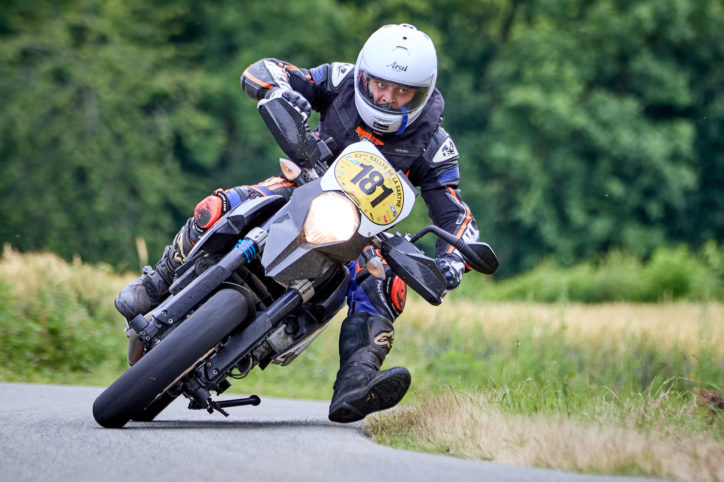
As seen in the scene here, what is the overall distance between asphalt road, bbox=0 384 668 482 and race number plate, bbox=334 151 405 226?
3.33ft

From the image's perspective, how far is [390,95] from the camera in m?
5.94

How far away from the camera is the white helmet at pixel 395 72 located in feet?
19.2

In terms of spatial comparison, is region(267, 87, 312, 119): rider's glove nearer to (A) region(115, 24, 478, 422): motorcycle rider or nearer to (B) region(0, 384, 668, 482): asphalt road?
(A) region(115, 24, 478, 422): motorcycle rider

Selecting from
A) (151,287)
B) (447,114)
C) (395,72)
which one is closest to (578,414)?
(395,72)

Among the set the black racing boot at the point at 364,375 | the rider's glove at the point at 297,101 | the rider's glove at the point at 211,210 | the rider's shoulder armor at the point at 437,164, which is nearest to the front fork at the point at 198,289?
the rider's glove at the point at 211,210

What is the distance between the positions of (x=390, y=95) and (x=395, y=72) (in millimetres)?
144

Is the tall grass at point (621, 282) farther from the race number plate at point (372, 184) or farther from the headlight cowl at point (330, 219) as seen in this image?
the headlight cowl at point (330, 219)

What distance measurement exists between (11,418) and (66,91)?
81.8 feet

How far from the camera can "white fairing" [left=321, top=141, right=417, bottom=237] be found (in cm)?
517

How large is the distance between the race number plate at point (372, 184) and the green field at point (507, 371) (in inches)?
A: 38.1

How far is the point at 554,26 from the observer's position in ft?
125

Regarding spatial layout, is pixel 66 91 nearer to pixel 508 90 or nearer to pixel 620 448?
pixel 508 90

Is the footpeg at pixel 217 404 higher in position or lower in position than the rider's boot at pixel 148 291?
lower

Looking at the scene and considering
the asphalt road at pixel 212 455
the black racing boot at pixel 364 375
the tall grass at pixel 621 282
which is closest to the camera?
the asphalt road at pixel 212 455
